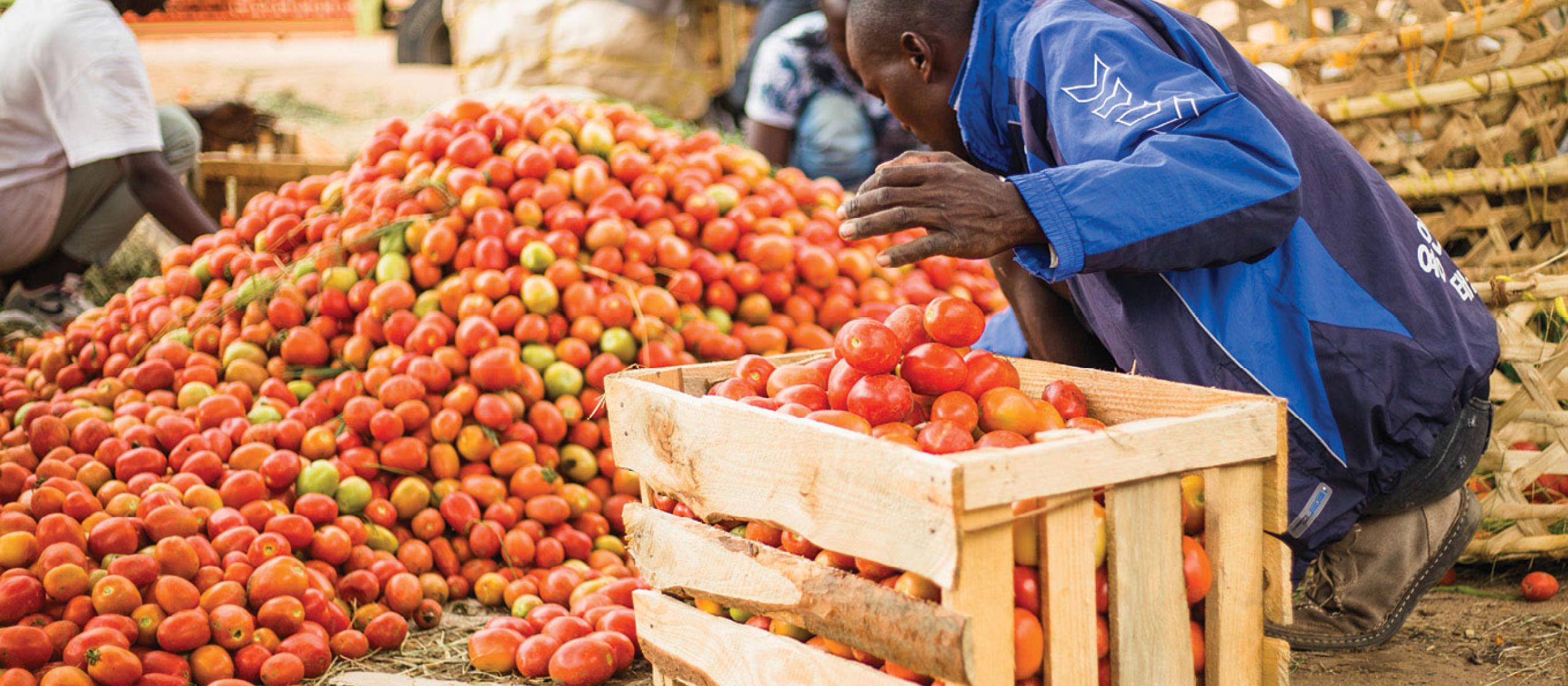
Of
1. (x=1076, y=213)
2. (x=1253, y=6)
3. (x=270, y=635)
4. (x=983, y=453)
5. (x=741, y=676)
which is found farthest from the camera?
(x=1253, y=6)

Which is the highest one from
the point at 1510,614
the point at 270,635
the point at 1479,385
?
the point at 1479,385

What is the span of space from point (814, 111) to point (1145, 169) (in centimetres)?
404

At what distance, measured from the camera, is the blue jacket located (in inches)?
62.3

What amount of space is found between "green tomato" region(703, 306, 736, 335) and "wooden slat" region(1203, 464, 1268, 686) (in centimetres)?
186

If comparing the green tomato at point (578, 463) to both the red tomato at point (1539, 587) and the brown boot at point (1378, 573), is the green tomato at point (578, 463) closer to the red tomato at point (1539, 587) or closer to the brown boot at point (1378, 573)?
the brown boot at point (1378, 573)

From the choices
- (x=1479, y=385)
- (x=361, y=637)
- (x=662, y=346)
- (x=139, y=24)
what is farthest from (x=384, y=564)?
(x=139, y=24)

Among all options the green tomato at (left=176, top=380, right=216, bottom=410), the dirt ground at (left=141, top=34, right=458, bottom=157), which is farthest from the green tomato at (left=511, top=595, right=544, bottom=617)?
the dirt ground at (left=141, top=34, right=458, bottom=157)

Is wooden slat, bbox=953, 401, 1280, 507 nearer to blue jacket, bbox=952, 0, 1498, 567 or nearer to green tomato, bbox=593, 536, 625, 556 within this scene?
blue jacket, bbox=952, 0, 1498, 567

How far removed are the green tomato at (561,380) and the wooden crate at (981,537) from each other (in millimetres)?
1226

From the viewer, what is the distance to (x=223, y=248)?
3471 millimetres

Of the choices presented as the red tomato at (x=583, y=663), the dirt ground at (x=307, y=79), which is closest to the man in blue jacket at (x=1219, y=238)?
the red tomato at (x=583, y=663)

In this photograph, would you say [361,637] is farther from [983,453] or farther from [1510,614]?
[1510,614]

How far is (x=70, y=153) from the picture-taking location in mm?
4098

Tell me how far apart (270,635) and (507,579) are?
23.4 inches
